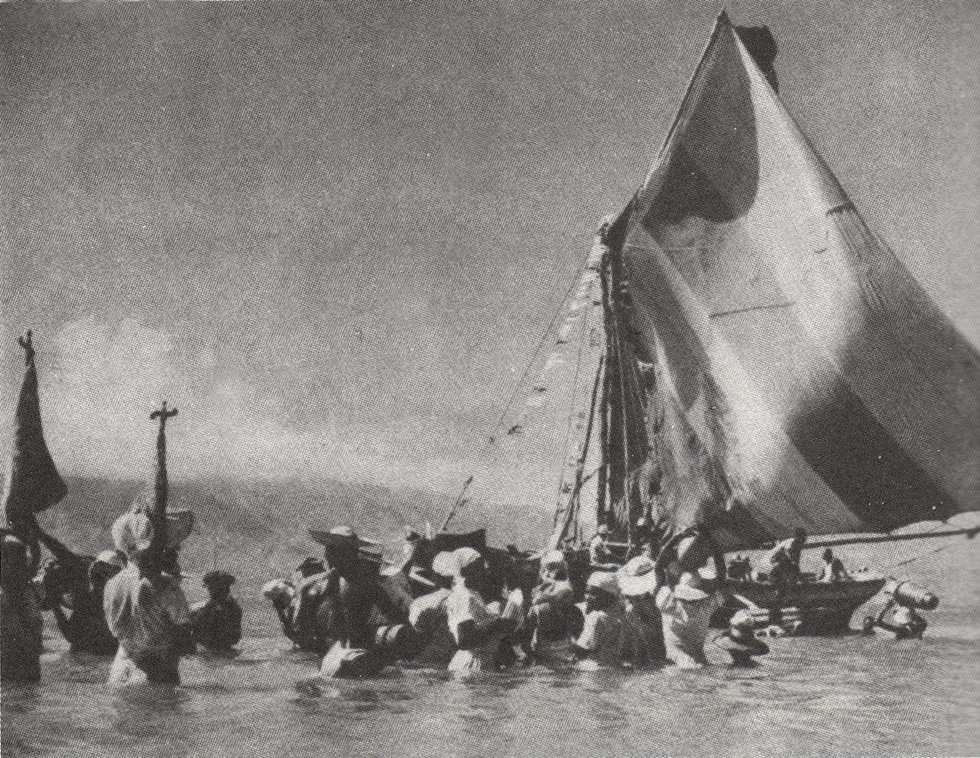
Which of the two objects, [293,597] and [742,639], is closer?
[742,639]

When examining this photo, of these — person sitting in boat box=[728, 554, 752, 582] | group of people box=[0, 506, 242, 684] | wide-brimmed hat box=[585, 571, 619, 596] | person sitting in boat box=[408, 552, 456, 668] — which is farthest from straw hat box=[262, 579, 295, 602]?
person sitting in boat box=[728, 554, 752, 582]

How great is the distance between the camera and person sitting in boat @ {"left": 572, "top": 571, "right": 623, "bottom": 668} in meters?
7.01

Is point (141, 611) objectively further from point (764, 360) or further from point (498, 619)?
point (764, 360)

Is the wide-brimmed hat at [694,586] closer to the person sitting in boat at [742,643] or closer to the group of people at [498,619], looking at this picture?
the group of people at [498,619]

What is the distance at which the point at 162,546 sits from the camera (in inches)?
191

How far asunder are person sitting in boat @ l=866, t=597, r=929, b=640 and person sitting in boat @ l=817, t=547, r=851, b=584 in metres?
1.81

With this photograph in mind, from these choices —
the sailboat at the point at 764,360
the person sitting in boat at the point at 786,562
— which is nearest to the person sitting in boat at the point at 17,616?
the sailboat at the point at 764,360

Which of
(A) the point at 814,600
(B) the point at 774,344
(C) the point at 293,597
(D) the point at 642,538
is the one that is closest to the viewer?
(C) the point at 293,597

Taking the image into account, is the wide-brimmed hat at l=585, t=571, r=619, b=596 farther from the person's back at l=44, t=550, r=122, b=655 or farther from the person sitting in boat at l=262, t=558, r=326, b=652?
the person's back at l=44, t=550, r=122, b=655

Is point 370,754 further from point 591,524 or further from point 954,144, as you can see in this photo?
point 591,524

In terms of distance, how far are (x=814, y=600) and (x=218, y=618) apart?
732 centimetres

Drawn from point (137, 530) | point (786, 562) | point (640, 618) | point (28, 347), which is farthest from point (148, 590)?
point (786, 562)

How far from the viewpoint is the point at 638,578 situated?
7129mm

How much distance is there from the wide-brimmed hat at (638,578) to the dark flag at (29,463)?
14.1 ft
